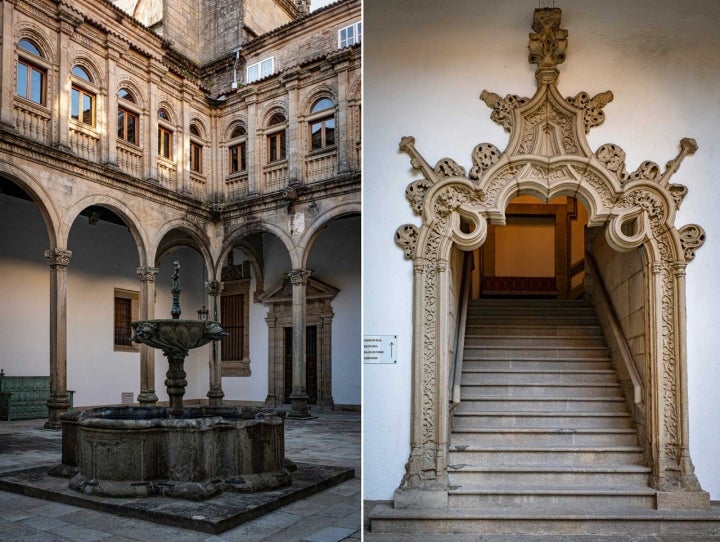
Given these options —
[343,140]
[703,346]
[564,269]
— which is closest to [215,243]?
[343,140]

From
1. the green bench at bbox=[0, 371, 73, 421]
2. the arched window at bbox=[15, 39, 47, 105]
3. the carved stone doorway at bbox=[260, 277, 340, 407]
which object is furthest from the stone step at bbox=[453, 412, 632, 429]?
the carved stone doorway at bbox=[260, 277, 340, 407]

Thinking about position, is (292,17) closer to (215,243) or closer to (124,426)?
(215,243)

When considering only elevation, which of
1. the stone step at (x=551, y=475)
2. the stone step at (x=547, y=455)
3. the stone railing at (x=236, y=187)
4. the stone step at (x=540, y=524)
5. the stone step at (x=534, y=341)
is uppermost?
the stone railing at (x=236, y=187)

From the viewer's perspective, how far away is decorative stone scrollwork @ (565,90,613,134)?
575 cm

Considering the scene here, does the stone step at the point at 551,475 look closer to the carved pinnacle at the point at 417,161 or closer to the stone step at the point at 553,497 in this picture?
the stone step at the point at 553,497

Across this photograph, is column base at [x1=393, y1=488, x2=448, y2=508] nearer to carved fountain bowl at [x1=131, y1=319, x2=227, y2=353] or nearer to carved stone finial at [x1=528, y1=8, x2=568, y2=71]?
carved fountain bowl at [x1=131, y1=319, x2=227, y2=353]

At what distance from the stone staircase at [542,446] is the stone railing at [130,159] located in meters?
9.63

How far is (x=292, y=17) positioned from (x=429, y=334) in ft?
64.9

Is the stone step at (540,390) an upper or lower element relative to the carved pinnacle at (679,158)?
lower

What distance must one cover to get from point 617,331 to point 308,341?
39.1 ft

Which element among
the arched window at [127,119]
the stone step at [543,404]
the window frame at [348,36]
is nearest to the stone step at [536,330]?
the stone step at [543,404]

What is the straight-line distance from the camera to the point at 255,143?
16.8m

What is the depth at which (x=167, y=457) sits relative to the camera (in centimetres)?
607

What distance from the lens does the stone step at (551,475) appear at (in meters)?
5.66
